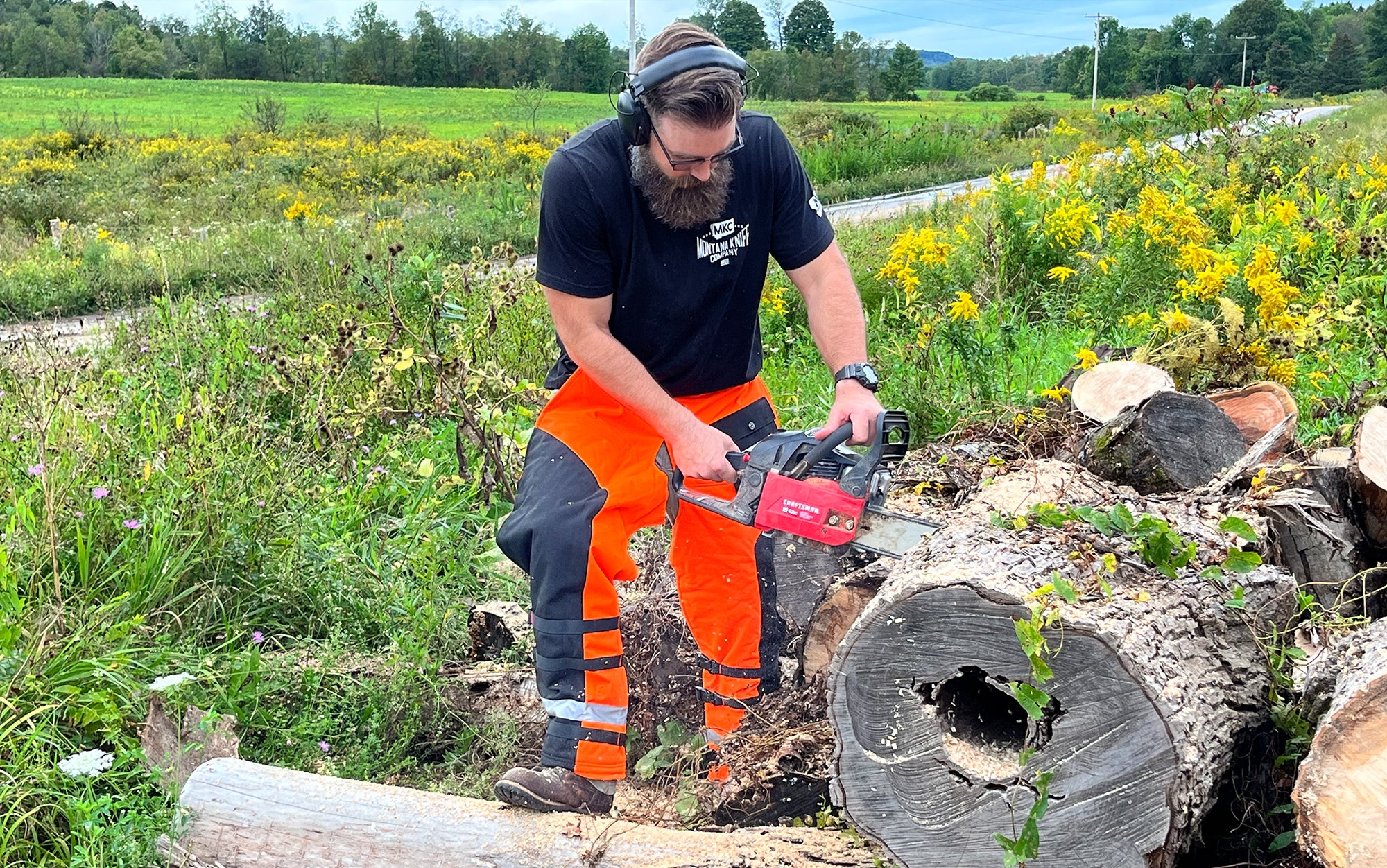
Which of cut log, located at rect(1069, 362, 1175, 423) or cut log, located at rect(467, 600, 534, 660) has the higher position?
cut log, located at rect(1069, 362, 1175, 423)

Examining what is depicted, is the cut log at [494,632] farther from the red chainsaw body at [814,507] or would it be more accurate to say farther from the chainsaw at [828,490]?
the red chainsaw body at [814,507]

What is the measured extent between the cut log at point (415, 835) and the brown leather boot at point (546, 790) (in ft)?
0.10

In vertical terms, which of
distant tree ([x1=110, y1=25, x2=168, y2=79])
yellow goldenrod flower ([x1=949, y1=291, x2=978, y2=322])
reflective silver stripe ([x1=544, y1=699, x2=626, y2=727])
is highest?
distant tree ([x1=110, y1=25, x2=168, y2=79])

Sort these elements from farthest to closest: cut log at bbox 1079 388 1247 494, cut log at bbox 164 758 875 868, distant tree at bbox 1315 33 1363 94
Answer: distant tree at bbox 1315 33 1363 94 → cut log at bbox 1079 388 1247 494 → cut log at bbox 164 758 875 868

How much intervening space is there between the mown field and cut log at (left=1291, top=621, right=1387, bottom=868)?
489 mm

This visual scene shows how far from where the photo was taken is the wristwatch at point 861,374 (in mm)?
2783

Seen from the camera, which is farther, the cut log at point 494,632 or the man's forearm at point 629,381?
the cut log at point 494,632

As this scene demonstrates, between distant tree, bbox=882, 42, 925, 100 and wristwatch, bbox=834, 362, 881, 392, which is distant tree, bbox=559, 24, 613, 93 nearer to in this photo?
distant tree, bbox=882, 42, 925, 100

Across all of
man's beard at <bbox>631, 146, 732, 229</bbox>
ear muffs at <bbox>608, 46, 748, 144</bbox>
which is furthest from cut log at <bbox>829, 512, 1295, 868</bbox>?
ear muffs at <bbox>608, 46, 748, 144</bbox>

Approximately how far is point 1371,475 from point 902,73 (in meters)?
50.6

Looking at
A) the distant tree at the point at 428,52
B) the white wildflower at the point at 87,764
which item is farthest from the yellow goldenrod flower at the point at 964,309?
the distant tree at the point at 428,52

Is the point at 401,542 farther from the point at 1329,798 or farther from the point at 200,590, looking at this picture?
the point at 1329,798

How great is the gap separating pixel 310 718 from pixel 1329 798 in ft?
8.71

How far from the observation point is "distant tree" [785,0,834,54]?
46719 mm
